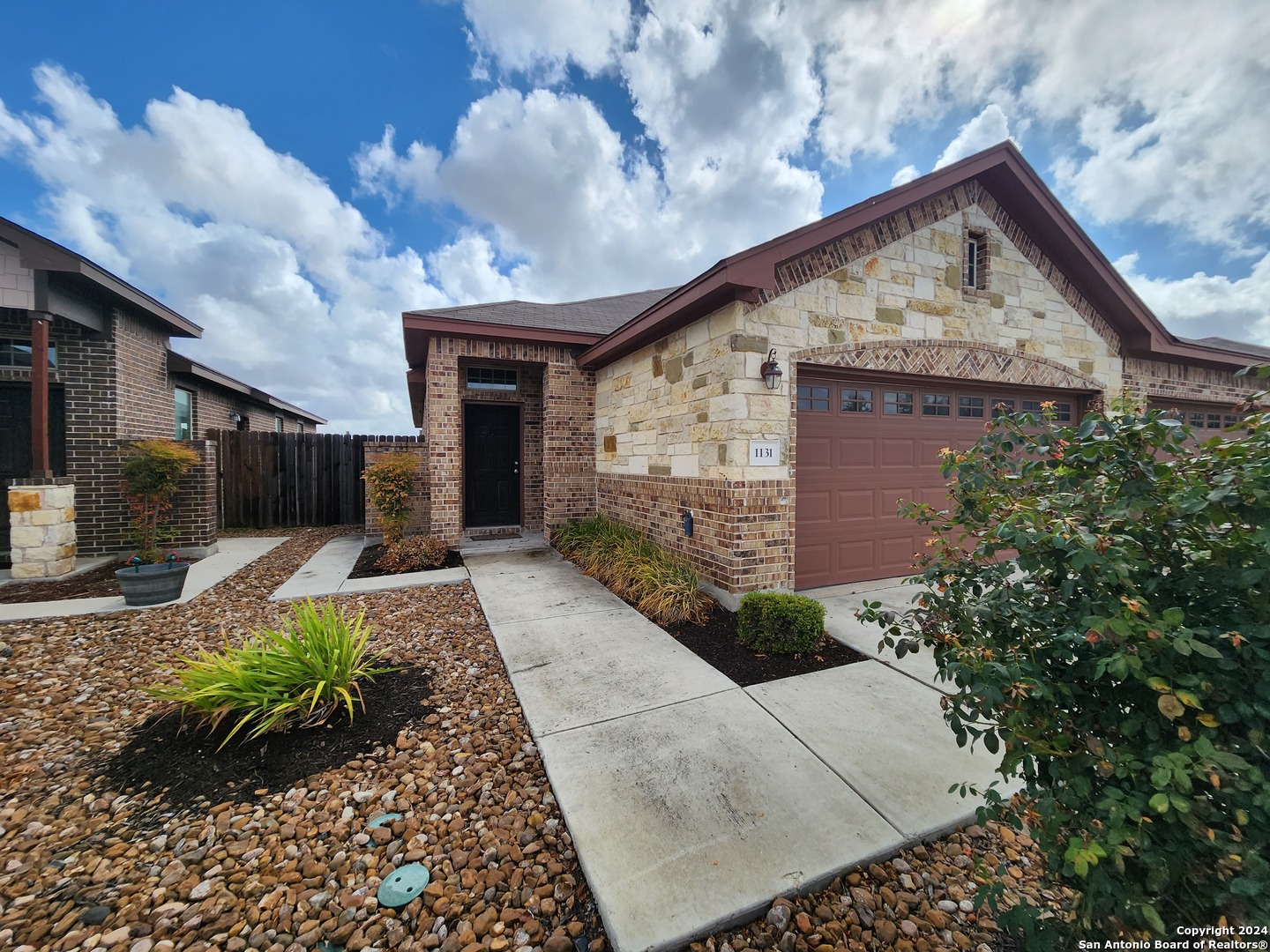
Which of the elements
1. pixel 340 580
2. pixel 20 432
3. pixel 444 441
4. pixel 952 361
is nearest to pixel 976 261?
pixel 952 361

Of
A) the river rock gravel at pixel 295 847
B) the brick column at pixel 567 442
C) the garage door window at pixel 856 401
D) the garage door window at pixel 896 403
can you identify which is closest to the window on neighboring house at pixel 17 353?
the river rock gravel at pixel 295 847

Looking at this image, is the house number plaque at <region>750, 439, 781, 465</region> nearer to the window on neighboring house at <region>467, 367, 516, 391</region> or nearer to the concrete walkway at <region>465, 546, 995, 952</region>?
the concrete walkway at <region>465, 546, 995, 952</region>

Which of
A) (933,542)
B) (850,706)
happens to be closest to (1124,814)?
(933,542)

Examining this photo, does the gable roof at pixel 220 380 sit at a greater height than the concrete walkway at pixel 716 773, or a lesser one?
greater

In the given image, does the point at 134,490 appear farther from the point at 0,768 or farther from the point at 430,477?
the point at 0,768

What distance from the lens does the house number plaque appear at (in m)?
4.70

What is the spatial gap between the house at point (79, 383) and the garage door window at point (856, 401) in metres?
8.82

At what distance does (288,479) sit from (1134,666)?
13.0 metres

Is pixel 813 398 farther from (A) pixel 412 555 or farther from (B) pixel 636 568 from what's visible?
(A) pixel 412 555

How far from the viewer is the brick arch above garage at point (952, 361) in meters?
5.07

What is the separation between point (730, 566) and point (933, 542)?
3.08m

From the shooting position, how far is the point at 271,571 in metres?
6.40

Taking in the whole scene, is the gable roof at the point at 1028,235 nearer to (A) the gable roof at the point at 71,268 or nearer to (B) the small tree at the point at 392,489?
(B) the small tree at the point at 392,489

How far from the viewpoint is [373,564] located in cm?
655
